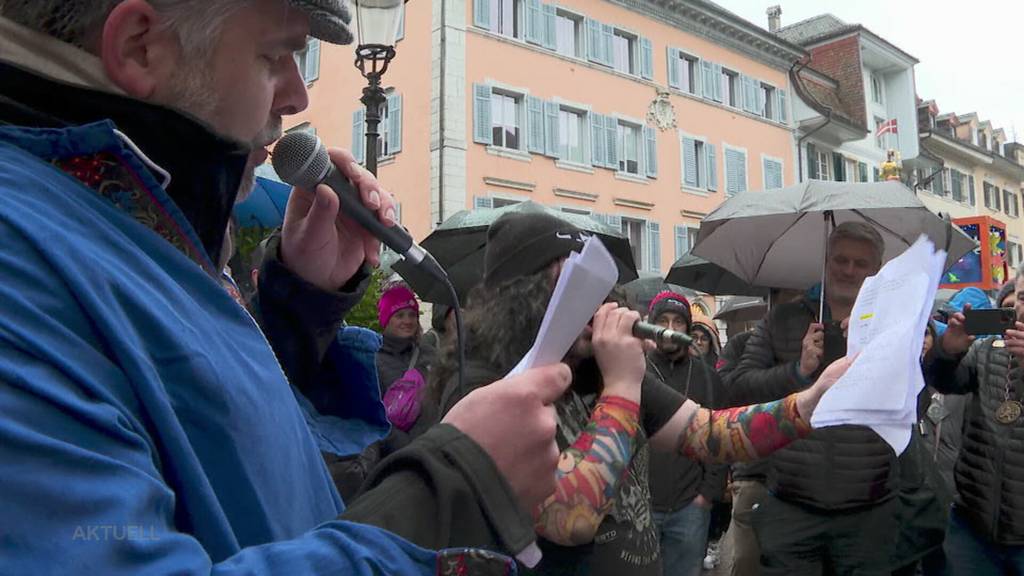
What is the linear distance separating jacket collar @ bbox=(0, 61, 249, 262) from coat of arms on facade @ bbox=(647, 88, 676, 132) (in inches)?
887

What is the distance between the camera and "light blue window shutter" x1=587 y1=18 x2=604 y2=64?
21.5 meters

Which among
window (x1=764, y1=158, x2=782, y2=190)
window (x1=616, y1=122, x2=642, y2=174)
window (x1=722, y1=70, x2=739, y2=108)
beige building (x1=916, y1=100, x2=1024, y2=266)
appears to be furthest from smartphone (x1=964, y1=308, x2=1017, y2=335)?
beige building (x1=916, y1=100, x2=1024, y2=266)

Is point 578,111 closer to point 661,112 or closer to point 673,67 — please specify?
point 661,112

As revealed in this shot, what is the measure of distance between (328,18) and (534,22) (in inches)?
791

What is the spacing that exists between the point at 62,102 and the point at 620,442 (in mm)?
1467

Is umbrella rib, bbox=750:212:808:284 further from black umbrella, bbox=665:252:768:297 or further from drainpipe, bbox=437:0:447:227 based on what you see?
drainpipe, bbox=437:0:447:227

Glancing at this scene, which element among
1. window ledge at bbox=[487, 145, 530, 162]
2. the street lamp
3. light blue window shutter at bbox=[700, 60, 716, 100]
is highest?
light blue window shutter at bbox=[700, 60, 716, 100]

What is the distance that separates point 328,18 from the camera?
1.17 metres

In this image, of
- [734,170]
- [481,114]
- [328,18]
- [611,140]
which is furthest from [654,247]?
[328,18]

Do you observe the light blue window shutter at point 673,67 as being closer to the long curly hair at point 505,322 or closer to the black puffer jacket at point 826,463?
the black puffer jacket at point 826,463

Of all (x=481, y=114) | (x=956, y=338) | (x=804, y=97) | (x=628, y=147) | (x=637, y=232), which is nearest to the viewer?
(x=956, y=338)

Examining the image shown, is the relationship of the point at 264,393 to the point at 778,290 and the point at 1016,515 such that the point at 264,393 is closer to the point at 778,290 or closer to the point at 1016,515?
the point at 1016,515

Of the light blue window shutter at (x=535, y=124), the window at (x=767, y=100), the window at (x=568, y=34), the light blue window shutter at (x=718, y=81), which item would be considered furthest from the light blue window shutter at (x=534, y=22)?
the window at (x=767, y=100)

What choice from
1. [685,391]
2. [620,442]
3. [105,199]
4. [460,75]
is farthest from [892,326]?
[460,75]
